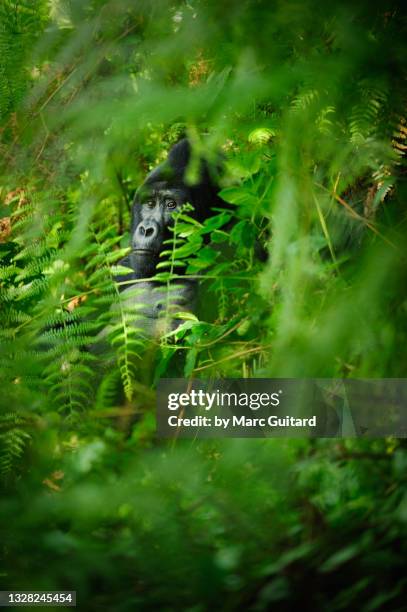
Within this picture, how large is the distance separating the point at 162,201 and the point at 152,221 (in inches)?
3.3

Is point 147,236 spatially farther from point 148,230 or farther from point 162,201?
point 162,201

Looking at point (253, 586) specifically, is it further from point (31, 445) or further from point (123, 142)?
point (123, 142)

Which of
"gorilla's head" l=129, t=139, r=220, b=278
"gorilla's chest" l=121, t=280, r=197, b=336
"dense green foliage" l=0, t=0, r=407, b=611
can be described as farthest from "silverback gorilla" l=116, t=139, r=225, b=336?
"dense green foliage" l=0, t=0, r=407, b=611

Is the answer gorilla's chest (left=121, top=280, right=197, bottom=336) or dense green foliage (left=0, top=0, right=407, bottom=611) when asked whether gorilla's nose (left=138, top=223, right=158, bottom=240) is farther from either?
dense green foliage (left=0, top=0, right=407, bottom=611)

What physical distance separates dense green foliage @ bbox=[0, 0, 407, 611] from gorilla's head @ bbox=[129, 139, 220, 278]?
1.24ft

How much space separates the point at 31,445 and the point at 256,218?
2.62 ft

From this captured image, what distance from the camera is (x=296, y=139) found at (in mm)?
922

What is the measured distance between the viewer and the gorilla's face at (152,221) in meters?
1.84

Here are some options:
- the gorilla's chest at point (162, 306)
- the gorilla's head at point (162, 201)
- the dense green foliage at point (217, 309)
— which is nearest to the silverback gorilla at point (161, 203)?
the gorilla's head at point (162, 201)

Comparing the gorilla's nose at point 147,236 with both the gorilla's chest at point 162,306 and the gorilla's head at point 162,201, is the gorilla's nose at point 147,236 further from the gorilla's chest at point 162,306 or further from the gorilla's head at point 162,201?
the gorilla's chest at point 162,306

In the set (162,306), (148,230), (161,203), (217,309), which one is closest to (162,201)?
(161,203)

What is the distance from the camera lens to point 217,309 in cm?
150

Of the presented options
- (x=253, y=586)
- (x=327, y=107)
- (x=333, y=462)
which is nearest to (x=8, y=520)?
(x=253, y=586)

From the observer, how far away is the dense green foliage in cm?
66
